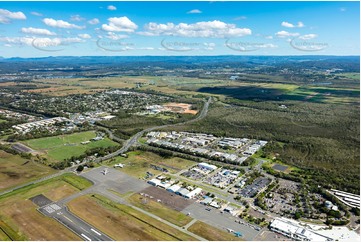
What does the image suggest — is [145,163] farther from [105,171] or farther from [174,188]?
[174,188]

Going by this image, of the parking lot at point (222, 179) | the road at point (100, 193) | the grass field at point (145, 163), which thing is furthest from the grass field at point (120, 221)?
the parking lot at point (222, 179)

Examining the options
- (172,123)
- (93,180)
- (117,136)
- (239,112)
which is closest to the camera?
(93,180)

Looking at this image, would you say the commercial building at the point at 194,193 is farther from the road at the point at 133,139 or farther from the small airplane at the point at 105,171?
the road at the point at 133,139

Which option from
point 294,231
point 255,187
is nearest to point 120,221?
point 294,231

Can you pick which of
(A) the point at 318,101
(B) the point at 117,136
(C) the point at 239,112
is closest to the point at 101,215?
(B) the point at 117,136

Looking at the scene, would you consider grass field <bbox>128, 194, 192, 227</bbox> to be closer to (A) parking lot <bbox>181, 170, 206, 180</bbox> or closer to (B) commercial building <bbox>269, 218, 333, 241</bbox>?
(A) parking lot <bbox>181, 170, 206, 180</bbox>

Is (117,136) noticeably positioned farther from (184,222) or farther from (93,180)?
(184,222)

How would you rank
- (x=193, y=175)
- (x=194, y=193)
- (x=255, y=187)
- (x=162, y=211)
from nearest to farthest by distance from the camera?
(x=162, y=211) → (x=194, y=193) → (x=255, y=187) → (x=193, y=175)
